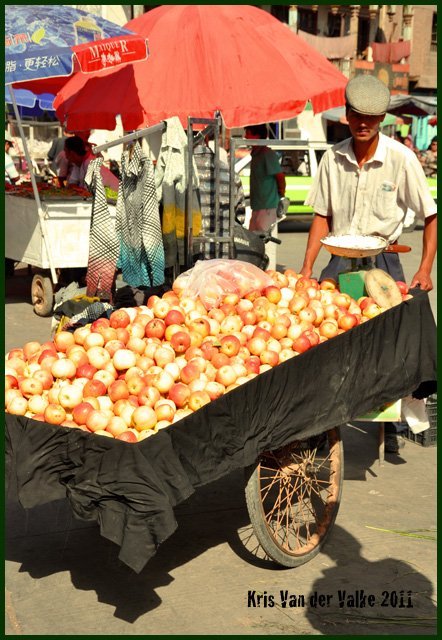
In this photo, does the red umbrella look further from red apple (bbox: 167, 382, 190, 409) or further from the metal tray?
red apple (bbox: 167, 382, 190, 409)

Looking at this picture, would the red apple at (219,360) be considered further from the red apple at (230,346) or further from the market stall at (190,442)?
the market stall at (190,442)

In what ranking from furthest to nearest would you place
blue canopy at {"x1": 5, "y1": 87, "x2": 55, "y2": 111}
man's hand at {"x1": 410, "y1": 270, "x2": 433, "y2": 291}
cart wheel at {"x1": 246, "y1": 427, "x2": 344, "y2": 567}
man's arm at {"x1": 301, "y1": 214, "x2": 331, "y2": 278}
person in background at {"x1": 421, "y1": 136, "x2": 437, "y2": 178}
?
person in background at {"x1": 421, "y1": 136, "x2": 437, "y2": 178}, blue canopy at {"x1": 5, "y1": 87, "x2": 55, "y2": 111}, man's arm at {"x1": 301, "y1": 214, "x2": 331, "y2": 278}, man's hand at {"x1": 410, "y1": 270, "x2": 433, "y2": 291}, cart wheel at {"x1": 246, "y1": 427, "x2": 344, "y2": 567}

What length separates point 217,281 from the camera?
5.61 meters

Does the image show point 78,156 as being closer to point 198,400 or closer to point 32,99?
point 32,99

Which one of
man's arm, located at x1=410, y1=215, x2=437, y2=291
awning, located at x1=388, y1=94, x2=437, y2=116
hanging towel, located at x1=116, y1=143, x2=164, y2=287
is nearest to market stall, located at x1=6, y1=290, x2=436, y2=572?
man's arm, located at x1=410, y1=215, x2=437, y2=291

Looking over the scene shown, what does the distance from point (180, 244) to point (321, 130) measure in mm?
31580

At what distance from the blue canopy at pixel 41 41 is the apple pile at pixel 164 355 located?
5.24m

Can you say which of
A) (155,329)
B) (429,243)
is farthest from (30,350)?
(429,243)

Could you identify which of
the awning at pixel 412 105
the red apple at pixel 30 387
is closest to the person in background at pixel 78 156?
the red apple at pixel 30 387

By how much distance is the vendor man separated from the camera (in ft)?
19.4

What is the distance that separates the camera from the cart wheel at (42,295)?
1116 centimetres

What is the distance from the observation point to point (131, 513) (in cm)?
388

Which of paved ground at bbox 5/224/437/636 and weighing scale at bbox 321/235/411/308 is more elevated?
weighing scale at bbox 321/235/411/308

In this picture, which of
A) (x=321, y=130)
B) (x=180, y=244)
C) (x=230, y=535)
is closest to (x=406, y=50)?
(x=321, y=130)
